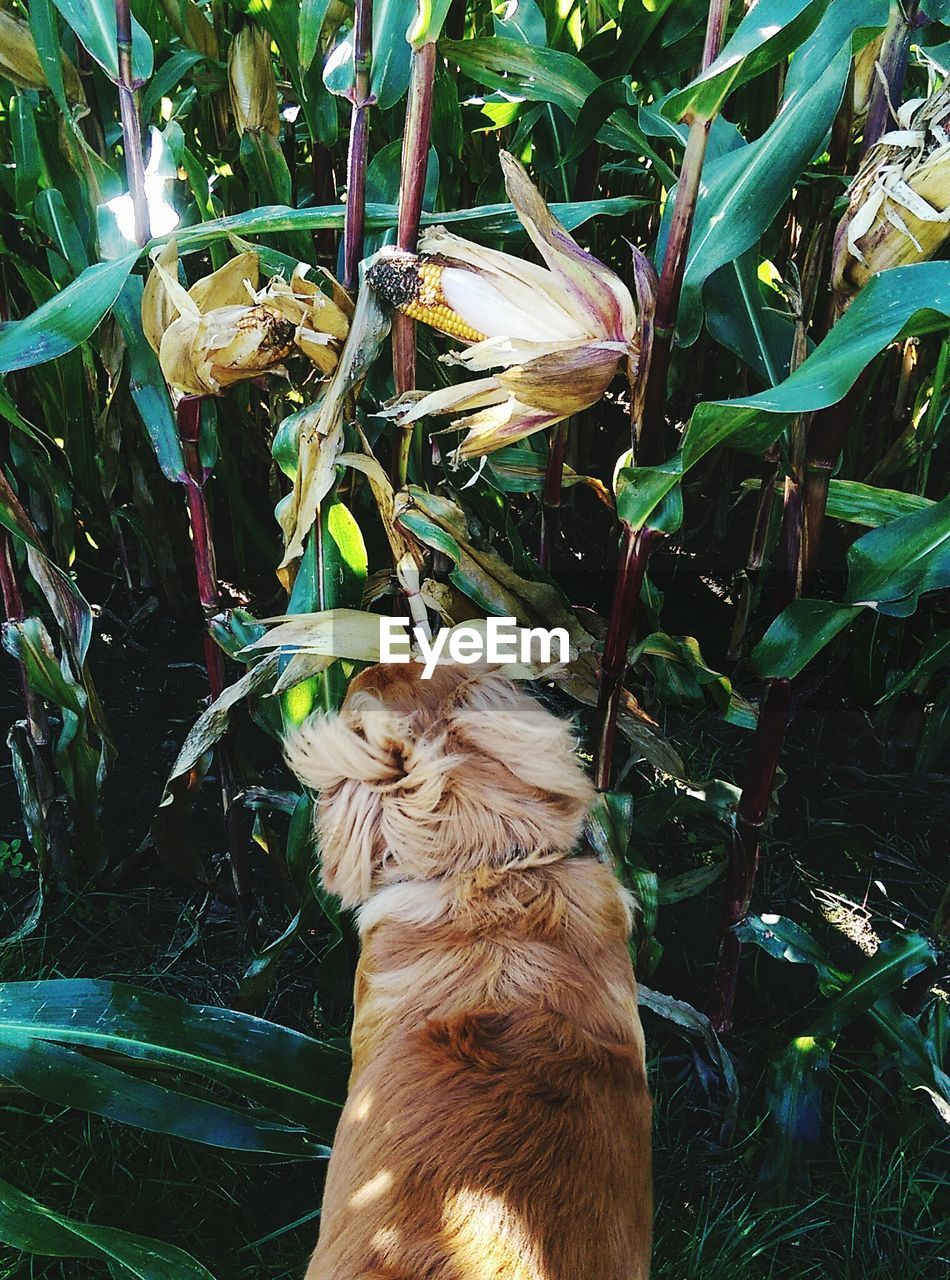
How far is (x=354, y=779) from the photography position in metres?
1.07

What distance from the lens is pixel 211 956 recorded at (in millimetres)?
1816

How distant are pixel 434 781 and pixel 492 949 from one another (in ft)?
0.62

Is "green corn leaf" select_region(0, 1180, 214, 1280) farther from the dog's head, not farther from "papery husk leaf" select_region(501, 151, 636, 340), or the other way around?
"papery husk leaf" select_region(501, 151, 636, 340)

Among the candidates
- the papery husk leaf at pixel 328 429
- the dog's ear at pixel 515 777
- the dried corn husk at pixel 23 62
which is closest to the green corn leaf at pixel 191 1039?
the dog's ear at pixel 515 777

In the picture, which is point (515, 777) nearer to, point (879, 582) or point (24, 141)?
point (879, 582)

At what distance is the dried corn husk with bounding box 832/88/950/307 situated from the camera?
84cm

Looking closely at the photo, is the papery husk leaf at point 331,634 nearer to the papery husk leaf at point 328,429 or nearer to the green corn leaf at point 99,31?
the papery husk leaf at point 328,429

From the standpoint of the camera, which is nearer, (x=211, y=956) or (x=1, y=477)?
(x=1, y=477)

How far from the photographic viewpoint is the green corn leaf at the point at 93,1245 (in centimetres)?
110

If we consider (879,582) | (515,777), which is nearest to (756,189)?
(879,582)

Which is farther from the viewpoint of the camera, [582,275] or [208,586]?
[208,586]

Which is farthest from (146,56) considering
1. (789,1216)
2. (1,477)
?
(789,1216)

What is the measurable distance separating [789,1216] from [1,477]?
1.64 meters

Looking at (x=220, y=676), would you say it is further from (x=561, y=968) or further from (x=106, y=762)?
(x=561, y=968)
